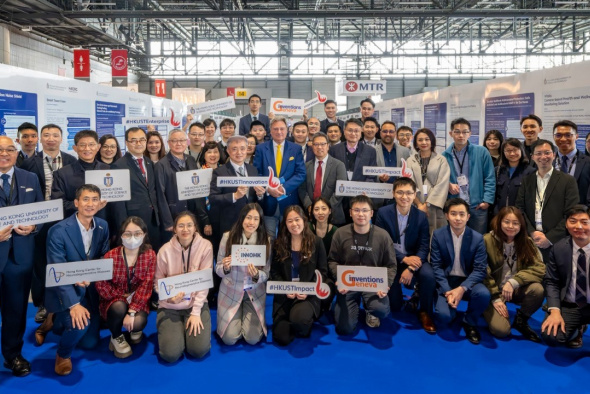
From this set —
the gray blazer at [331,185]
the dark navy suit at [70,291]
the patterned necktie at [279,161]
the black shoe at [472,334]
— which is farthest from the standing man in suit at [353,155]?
the dark navy suit at [70,291]

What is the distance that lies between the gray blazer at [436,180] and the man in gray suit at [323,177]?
904 millimetres

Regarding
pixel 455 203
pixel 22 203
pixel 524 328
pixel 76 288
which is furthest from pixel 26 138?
pixel 524 328

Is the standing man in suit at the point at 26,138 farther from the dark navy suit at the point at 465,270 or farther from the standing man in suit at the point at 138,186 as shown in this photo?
the dark navy suit at the point at 465,270

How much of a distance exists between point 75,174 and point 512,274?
417 centimetres

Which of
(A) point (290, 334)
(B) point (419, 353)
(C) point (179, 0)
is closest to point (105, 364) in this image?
(A) point (290, 334)

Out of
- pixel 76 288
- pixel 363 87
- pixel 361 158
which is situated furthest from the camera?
pixel 363 87

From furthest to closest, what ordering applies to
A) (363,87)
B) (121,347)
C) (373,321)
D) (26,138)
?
(363,87)
(26,138)
(373,321)
(121,347)

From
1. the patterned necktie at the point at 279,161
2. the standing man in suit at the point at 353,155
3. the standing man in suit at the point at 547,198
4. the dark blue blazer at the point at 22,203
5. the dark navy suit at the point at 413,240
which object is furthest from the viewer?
the standing man in suit at the point at 353,155

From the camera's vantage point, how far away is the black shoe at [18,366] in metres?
3.20

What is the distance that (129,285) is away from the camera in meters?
3.66

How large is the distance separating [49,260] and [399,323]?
125 inches

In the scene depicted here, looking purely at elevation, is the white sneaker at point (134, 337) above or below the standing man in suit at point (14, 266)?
below

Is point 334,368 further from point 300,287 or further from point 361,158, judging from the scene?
point 361,158

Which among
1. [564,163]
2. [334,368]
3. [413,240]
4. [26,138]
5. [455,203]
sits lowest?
[334,368]
